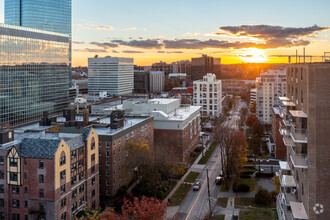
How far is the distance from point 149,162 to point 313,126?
2570 centimetres

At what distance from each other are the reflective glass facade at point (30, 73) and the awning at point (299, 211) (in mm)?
71536

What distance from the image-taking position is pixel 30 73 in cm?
8675

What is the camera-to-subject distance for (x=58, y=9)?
460 ft

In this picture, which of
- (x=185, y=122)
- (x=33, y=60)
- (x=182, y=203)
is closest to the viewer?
(x=182, y=203)

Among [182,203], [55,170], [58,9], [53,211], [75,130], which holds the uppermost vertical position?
[58,9]

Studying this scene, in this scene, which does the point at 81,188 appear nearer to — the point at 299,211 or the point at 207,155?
the point at 299,211

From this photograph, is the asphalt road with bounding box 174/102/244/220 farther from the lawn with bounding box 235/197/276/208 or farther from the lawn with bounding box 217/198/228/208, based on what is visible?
the lawn with bounding box 235/197/276/208

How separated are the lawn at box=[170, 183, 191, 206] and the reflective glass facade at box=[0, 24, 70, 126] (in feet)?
166

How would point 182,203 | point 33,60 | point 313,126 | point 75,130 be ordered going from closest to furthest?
point 313,126 < point 75,130 < point 182,203 < point 33,60

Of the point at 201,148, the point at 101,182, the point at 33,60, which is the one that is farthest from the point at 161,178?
the point at 33,60

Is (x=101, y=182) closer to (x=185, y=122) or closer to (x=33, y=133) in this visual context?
(x=33, y=133)

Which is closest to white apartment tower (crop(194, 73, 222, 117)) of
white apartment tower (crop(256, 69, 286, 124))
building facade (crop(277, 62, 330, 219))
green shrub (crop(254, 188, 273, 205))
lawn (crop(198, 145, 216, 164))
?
white apartment tower (crop(256, 69, 286, 124))

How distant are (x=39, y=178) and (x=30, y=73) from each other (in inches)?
2477

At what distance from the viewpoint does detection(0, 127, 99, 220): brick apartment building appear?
30.5m
